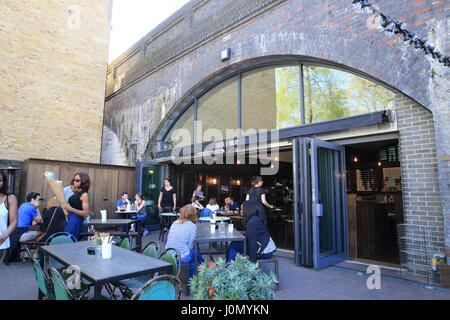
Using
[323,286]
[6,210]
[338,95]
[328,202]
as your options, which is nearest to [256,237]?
[323,286]

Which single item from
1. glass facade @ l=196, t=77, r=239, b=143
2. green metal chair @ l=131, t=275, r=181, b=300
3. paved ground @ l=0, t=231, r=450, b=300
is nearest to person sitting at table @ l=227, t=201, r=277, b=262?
paved ground @ l=0, t=231, r=450, b=300

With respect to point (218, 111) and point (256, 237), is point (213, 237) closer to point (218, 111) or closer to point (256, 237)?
point (256, 237)

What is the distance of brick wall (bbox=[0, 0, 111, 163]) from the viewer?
10.4 metres

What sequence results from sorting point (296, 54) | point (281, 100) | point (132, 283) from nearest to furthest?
point (132, 283), point (296, 54), point (281, 100)

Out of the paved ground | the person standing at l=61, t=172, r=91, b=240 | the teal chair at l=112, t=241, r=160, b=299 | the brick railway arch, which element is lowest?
the paved ground

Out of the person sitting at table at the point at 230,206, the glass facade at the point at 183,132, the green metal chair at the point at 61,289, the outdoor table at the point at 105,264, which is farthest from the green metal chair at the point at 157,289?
the glass facade at the point at 183,132

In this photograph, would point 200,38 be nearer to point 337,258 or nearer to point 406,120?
point 406,120

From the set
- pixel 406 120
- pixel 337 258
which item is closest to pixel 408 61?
pixel 406 120

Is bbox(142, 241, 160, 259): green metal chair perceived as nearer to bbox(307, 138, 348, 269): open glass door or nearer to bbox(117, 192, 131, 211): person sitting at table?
bbox(307, 138, 348, 269): open glass door

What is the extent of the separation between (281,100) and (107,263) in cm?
561

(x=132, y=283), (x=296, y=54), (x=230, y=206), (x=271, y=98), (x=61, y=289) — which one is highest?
(x=296, y=54)

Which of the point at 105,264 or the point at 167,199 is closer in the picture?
the point at 105,264

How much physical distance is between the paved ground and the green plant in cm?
210

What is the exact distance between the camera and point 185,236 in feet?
13.6
